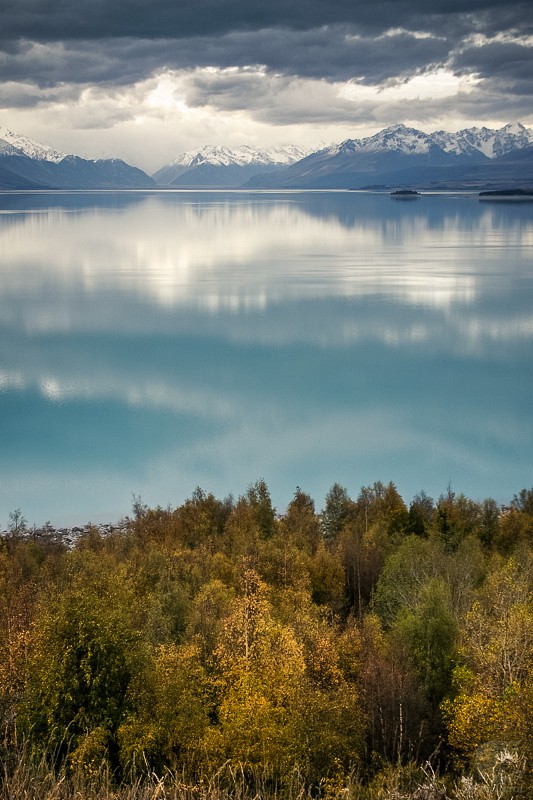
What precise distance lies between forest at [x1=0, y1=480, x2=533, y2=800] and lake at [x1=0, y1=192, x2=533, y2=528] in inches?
620

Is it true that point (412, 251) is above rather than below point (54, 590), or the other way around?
above

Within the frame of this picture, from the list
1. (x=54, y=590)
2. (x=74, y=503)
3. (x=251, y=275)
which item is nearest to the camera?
(x=54, y=590)

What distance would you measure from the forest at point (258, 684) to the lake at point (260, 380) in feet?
51.6

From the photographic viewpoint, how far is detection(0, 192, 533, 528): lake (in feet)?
159

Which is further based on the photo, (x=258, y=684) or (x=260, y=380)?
(x=260, y=380)

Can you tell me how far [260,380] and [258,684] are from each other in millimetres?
48290

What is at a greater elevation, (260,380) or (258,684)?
(258,684)

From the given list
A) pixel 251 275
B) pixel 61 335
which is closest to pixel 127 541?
pixel 61 335

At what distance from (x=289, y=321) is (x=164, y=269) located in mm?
42816

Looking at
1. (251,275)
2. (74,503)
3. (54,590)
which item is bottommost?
(74,503)

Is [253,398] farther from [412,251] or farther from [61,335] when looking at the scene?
[412,251]

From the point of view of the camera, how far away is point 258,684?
16.9 m

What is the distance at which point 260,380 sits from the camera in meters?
64.6

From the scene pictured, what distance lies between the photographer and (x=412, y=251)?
436 feet
